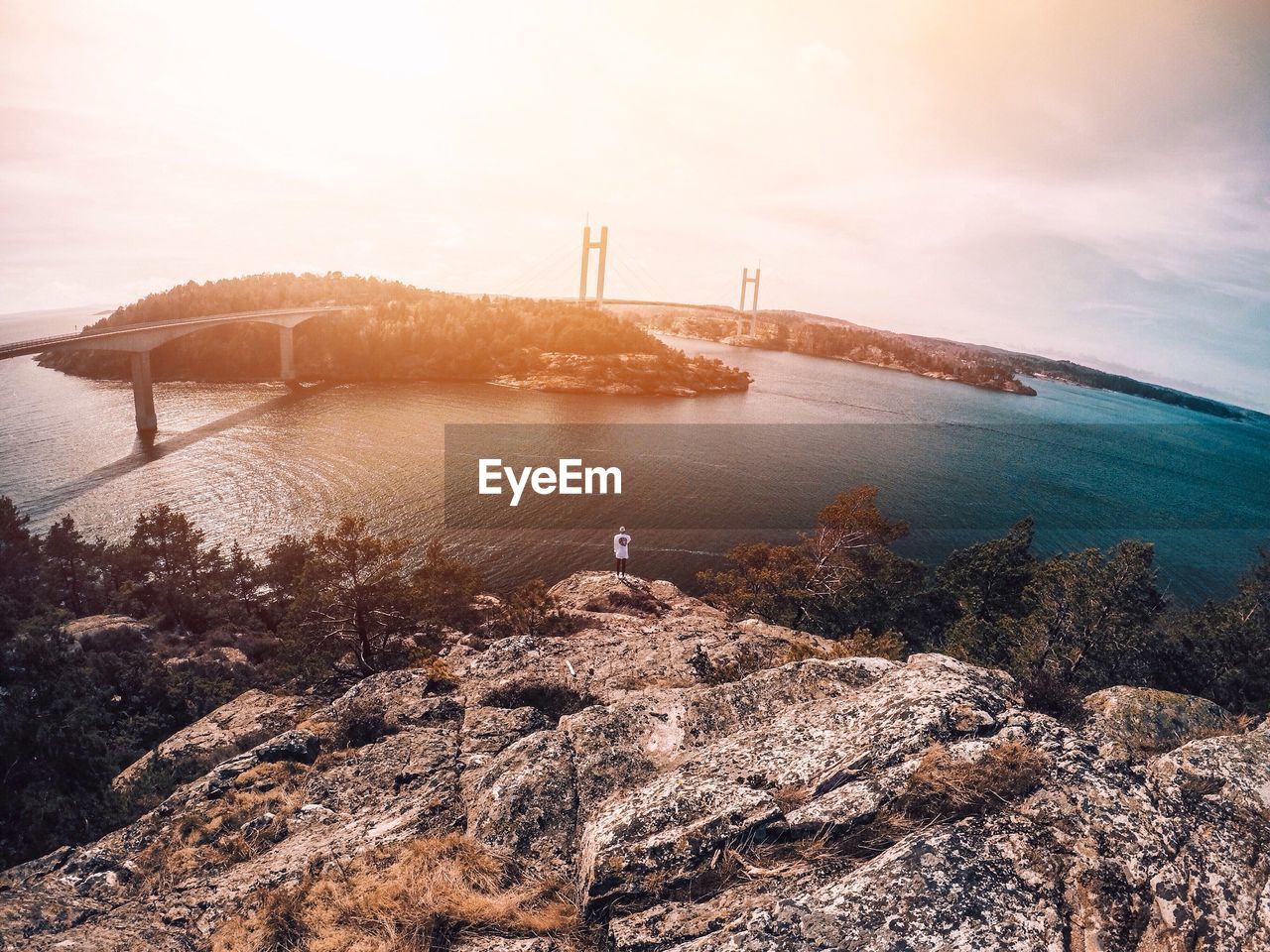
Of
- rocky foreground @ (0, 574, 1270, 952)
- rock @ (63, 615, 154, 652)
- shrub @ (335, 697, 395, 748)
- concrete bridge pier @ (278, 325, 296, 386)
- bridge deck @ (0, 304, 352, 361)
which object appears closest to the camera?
rocky foreground @ (0, 574, 1270, 952)

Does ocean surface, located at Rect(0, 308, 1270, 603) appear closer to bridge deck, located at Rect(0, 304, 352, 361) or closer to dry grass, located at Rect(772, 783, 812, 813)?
bridge deck, located at Rect(0, 304, 352, 361)

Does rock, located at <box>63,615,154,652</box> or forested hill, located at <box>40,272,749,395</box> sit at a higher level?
forested hill, located at <box>40,272,749,395</box>

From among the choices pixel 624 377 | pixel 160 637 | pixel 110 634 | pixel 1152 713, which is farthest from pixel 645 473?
pixel 624 377

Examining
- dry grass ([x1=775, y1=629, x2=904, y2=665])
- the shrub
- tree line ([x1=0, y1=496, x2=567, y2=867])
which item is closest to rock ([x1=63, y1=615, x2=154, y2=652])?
tree line ([x1=0, y1=496, x2=567, y2=867])

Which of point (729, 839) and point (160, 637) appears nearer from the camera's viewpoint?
point (729, 839)

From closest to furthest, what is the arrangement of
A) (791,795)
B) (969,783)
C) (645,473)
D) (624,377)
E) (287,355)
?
(969,783) → (791,795) → (645,473) → (287,355) → (624,377)

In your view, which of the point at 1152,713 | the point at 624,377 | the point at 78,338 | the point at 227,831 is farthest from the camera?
the point at 624,377

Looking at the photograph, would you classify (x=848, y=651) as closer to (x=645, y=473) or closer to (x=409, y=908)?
(x=409, y=908)

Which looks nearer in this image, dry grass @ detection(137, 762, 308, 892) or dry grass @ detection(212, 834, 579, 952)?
dry grass @ detection(212, 834, 579, 952)
